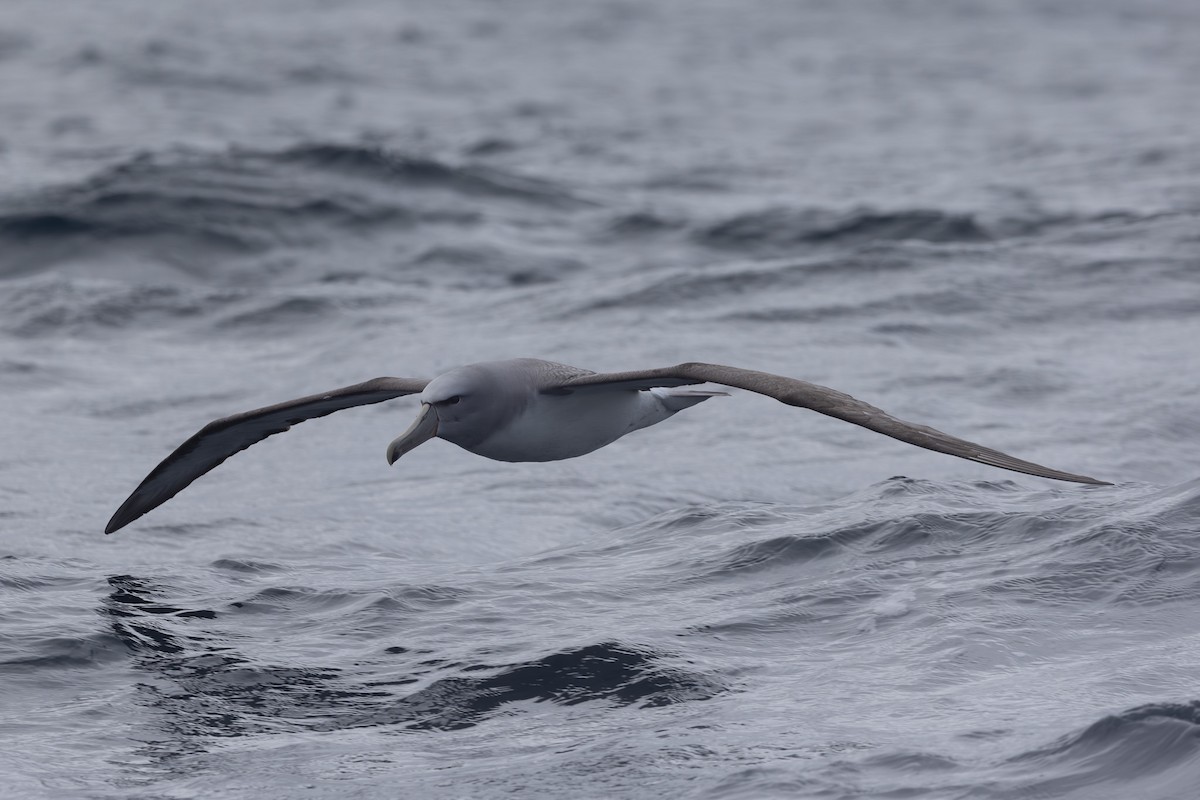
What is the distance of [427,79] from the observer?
39.9 metres

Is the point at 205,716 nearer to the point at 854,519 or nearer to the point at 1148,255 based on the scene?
the point at 854,519

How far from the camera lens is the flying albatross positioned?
8.10 meters

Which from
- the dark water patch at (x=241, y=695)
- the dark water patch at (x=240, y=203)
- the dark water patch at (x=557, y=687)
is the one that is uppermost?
the dark water patch at (x=240, y=203)

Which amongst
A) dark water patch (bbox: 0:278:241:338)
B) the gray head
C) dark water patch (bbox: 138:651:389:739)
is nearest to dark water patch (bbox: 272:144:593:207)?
dark water patch (bbox: 0:278:241:338)

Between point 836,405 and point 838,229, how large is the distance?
15.2 m

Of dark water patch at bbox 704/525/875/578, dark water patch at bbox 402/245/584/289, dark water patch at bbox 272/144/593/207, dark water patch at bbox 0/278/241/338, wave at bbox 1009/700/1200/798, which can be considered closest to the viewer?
wave at bbox 1009/700/1200/798

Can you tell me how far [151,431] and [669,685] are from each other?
301 inches

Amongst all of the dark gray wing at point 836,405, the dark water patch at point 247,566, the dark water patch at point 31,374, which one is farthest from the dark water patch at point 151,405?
the dark gray wing at point 836,405

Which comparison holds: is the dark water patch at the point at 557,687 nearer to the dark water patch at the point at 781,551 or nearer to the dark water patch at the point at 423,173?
the dark water patch at the point at 781,551

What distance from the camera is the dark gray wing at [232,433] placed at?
9789mm

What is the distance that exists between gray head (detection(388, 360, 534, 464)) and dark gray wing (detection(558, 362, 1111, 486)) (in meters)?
0.50

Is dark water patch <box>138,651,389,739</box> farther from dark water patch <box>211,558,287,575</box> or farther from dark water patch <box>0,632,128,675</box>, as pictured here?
dark water patch <box>211,558,287,575</box>

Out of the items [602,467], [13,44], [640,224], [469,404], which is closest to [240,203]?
[640,224]

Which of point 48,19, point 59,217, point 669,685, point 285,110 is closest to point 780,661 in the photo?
point 669,685
